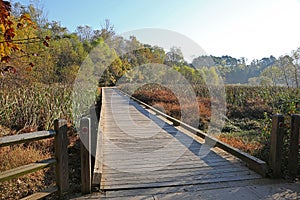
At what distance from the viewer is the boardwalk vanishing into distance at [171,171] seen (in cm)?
254

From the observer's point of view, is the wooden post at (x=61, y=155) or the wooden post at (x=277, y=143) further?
the wooden post at (x=277, y=143)

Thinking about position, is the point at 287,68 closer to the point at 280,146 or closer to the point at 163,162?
the point at 280,146

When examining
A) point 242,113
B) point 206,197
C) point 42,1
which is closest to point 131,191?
point 206,197

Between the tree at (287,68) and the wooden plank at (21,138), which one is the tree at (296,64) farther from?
the wooden plank at (21,138)

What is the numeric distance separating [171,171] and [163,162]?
370mm

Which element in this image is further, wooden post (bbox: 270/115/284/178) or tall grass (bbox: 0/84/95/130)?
tall grass (bbox: 0/84/95/130)

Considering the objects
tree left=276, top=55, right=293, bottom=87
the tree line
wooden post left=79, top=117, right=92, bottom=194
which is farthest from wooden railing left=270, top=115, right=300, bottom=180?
tree left=276, top=55, right=293, bottom=87

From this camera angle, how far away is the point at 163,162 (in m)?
3.51

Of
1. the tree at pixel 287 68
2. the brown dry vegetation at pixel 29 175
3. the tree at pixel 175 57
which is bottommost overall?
the brown dry vegetation at pixel 29 175

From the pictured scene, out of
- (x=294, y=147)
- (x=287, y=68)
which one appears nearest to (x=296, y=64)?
(x=287, y=68)

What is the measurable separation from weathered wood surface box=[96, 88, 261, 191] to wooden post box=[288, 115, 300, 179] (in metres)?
0.41

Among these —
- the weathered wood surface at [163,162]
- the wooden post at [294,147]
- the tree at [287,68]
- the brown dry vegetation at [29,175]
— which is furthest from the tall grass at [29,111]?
the tree at [287,68]

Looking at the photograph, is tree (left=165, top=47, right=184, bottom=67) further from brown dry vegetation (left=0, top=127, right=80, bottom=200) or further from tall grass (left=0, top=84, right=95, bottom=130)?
brown dry vegetation (left=0, top=127, right=80, bottom=200)

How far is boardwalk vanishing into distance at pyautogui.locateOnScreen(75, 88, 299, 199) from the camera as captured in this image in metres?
2.54
